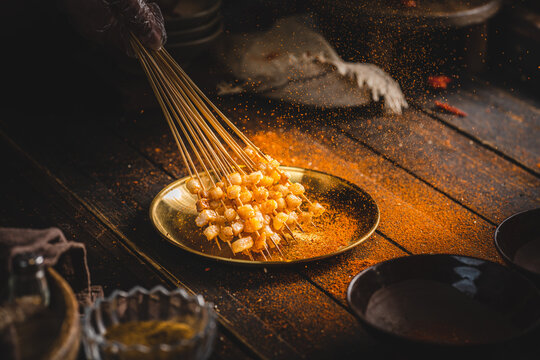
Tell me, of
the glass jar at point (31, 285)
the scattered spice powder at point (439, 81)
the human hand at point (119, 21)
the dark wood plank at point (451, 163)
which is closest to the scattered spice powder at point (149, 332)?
the glass jar at point (31, 285)

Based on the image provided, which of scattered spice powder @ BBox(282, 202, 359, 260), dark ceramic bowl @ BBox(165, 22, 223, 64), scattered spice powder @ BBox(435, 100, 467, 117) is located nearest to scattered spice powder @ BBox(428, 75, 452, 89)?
scattered spice powder @ BBox(435, 100, 467, 117)

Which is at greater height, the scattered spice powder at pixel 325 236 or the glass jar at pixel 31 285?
the glass jar at pixel 31 285

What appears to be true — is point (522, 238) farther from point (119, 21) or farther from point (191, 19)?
point (191, 19)

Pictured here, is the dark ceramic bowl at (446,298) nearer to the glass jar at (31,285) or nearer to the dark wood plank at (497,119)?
the glass jar at (31,285)

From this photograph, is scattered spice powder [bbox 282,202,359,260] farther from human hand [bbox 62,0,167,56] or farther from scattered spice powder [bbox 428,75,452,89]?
scattered spice powder [bbox 428,75,452,89]

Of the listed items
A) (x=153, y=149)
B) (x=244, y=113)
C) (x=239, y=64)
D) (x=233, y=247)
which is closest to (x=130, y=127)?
(x=153, y=149)

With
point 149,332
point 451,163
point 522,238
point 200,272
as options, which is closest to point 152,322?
point 149,332

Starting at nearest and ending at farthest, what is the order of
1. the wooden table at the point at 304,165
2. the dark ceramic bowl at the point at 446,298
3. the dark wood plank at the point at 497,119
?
the dark ceramic bowl at the point at 446,298 < the wooden table at the point at 304,165 < the dark wood plank at the point at 497,119
